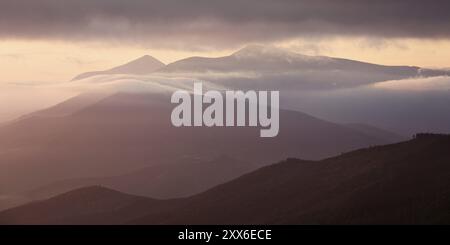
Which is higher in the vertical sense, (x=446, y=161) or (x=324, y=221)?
(x=446, y=161)

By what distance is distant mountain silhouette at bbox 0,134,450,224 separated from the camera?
6712 cm

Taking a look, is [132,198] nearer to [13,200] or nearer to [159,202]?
[159,202]

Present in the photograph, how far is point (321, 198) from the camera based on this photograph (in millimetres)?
77625

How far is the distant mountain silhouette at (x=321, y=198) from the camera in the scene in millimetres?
67125

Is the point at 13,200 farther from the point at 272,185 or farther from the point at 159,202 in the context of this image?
the point at 272,185

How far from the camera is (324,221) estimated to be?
221 ft

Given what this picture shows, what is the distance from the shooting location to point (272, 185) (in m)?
90.6
